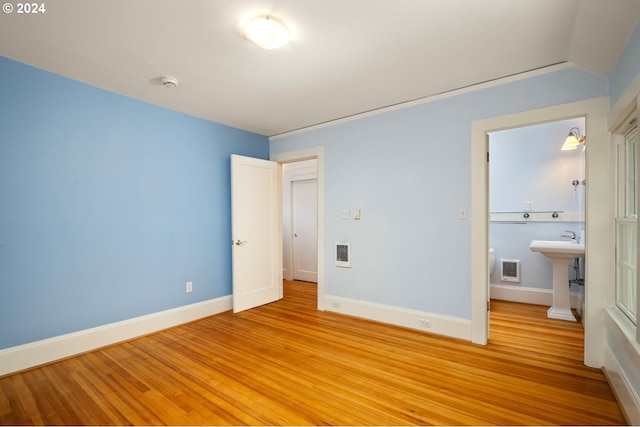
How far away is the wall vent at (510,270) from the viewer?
13.9ft

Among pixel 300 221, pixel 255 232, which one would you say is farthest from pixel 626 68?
pixel 300 221

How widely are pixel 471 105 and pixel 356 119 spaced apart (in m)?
1.32

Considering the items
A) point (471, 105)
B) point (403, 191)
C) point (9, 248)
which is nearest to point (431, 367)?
point (403, 191)

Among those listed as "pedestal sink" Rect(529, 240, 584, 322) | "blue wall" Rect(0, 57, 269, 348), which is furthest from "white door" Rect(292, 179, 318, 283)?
"pedestal sink" Rect(529, 240, 584, 322)

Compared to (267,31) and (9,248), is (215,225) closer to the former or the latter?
(9,248)

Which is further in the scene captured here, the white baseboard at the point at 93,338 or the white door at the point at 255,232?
the white door at the point at 255,232

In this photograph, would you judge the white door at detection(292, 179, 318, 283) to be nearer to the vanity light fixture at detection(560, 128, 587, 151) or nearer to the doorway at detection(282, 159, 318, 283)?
the doorway at detection(282, 159, 318, 283)

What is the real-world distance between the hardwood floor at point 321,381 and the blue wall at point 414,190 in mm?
557

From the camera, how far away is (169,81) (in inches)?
108

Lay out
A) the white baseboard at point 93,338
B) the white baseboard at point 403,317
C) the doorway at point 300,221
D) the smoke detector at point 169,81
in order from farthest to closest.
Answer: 1. the doorway at point 300,221
2. the white baseboard at point 403,317
3. the smoke detector at point 169,81
4. the white baseboard at point 93,338

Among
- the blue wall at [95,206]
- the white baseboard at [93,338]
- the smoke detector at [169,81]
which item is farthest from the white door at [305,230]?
the smoke detector at [169,81]

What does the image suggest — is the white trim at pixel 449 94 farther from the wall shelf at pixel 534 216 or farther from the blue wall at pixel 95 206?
the wall shelf at pixel 534 216

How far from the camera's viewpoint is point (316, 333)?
10.6ft

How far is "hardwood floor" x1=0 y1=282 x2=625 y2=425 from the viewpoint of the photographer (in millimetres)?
1868
